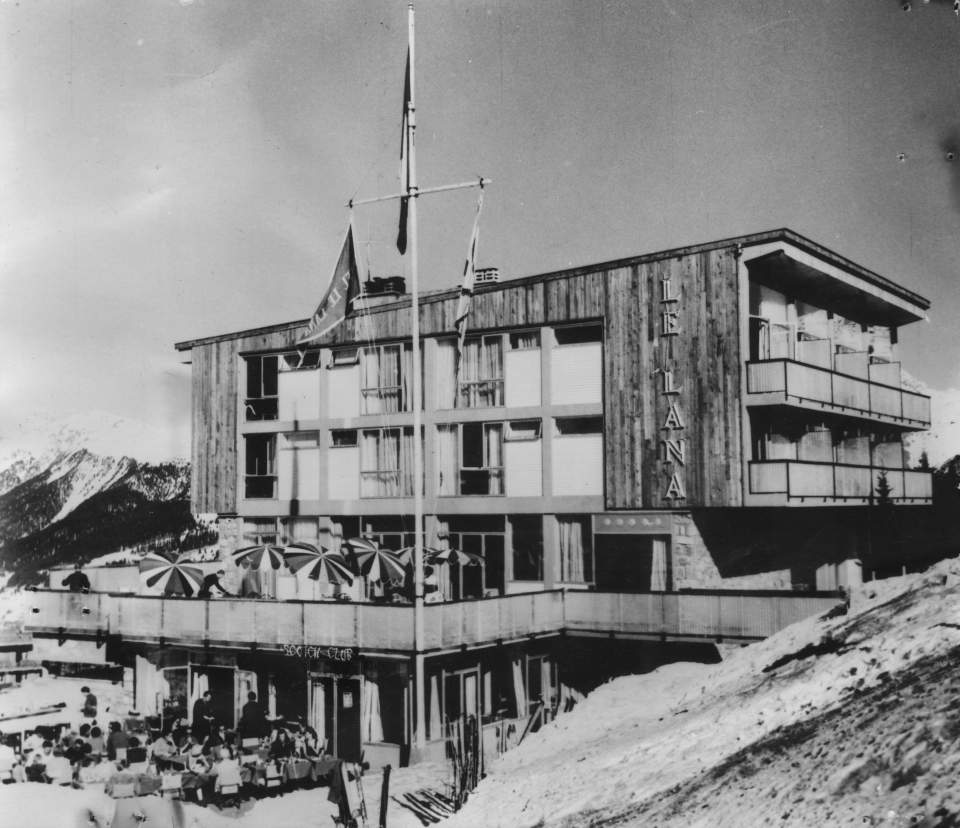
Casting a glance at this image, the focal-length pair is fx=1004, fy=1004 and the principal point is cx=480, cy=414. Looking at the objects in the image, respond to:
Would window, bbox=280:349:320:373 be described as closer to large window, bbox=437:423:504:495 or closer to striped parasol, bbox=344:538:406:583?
large window, bbox=437:423:504:495

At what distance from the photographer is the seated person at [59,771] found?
737 inches

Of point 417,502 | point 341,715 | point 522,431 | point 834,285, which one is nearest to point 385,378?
point 522,431

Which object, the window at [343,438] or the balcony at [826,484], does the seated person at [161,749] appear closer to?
the window at [343,438]

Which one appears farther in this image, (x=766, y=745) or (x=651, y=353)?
(x=651, y=353)

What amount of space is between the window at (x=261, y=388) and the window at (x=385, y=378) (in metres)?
3.71

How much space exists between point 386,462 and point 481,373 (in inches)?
163

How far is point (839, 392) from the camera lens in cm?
2659

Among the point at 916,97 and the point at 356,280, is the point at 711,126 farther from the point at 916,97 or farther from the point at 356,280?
the point at 356,280

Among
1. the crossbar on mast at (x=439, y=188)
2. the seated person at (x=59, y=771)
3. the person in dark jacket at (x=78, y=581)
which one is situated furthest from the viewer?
the person in dark jacket at (x=78, y=581)

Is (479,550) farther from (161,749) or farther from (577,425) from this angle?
(161,749)

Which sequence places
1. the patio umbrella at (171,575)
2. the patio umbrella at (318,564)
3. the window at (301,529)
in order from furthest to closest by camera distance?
the window at (301,529), the patio umbrella at (171,575), the patio umbrella at (318,564)

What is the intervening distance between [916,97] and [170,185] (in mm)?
18271

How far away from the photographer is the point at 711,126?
21.6 meters

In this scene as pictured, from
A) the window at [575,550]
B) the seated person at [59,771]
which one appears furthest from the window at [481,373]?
the seated person at [59,771]
